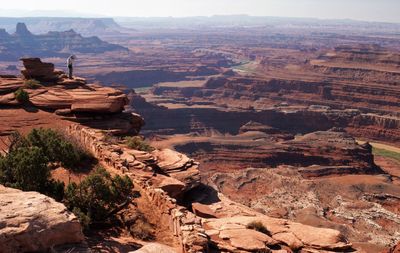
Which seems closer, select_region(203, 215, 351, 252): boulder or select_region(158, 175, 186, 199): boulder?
select_region(203, 215, 351, 252): boulder

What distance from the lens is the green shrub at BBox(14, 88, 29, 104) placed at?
110ft

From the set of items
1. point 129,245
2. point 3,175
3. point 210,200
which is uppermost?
point 3,175

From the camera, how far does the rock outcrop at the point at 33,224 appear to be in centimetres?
1072

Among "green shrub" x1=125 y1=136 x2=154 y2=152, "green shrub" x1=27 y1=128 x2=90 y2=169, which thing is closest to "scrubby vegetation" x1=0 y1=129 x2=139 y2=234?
"green shrub" x1=27 y1=128 x2=90 y2=169

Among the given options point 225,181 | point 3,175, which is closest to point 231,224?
point 3,175

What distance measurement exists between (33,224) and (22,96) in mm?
24859

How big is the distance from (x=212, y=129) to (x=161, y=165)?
251 ft

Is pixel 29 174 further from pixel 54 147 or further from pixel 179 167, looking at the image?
pixel 179 167

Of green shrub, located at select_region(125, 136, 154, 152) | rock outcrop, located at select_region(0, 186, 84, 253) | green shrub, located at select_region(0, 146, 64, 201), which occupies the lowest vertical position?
green shrub, located at select_region(125, 136, 154, 152)

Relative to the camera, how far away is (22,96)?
33562 millimetres

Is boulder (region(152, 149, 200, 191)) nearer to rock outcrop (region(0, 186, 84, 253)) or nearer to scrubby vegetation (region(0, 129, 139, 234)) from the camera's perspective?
scrubby vegetation (region(0, 129, 139, 234))

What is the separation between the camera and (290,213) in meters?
50.2

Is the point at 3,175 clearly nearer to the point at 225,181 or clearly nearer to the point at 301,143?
the point at 225,181

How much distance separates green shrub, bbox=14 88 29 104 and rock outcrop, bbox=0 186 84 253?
22.9m
